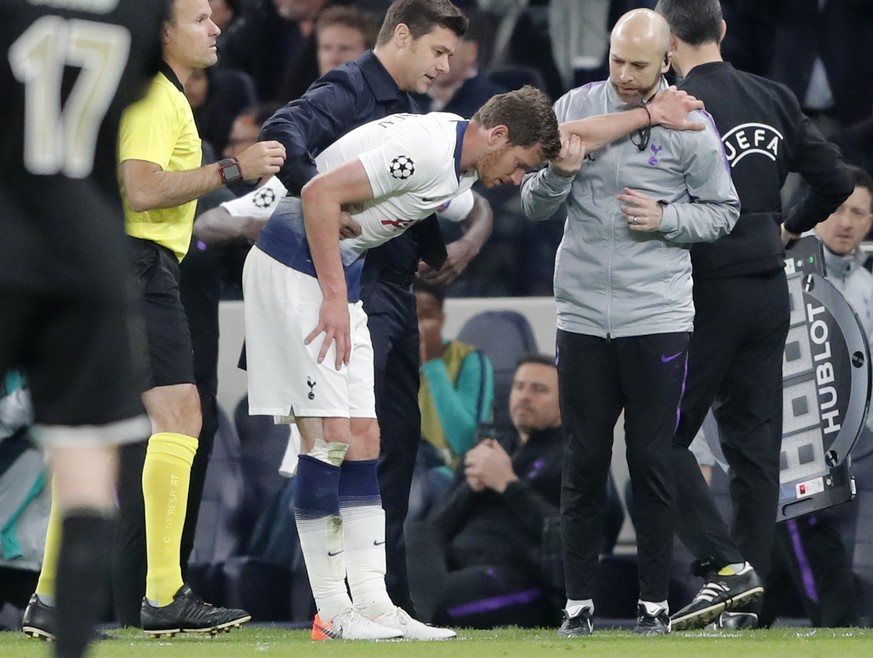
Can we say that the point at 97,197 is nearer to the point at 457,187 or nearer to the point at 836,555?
the point at 457,187

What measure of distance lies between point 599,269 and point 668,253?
22 cm

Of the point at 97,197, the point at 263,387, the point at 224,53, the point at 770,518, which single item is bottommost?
the point at 770,518

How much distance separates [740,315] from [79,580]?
3.03 m

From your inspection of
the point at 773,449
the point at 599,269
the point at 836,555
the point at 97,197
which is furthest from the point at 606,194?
the point at 97,197

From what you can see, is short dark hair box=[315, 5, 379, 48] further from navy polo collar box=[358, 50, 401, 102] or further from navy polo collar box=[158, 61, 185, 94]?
navy polo collar box=[158, 61, 185, 94]

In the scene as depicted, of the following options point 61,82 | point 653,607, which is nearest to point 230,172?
→ point 653,607

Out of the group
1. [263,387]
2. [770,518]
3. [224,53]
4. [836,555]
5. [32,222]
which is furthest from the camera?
[224,53]

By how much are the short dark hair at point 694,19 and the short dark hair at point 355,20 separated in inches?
73.1

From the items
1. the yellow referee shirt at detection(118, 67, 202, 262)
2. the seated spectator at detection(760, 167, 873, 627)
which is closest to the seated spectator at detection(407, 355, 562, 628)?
the seated spectator at detection(760, 167, 873, 627)

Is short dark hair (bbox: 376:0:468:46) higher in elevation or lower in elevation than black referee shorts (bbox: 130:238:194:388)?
higher

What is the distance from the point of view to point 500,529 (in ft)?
19.5

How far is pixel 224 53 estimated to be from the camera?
7.08 meters

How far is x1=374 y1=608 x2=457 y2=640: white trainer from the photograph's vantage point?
4500 mm

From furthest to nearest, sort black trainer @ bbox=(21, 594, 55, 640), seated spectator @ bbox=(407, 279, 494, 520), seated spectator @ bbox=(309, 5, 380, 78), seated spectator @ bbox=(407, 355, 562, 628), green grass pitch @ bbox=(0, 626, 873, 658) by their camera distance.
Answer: seated spectator @ bbox=(309, 5, 380, 78)
seated spectator @ bbox=(407, 279, 494, 520)
seated spectator @ bbox=(407, 355, 562, 628)
black trainer @ bbox=(21, 594, 55, 640)
green grass pitch @ bbox=(0, 626, 873, 658)
